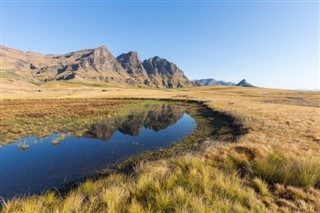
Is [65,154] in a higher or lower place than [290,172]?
lower

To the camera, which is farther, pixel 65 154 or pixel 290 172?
pixel 65 154

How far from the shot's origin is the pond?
927 centimetres

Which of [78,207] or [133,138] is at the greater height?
[78,207]

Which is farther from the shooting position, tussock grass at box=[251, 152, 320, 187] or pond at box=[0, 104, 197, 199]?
pond at box=[0, 104, 197, 199]

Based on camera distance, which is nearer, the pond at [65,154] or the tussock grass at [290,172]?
the tussock grass at [290,172]

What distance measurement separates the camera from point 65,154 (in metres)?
13.2

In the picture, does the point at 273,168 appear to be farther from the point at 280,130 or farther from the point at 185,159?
the point at 280,130

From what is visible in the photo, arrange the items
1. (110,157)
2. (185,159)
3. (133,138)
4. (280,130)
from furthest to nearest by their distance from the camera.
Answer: (133,138) < (280,130) < (110,157) < (185,159)

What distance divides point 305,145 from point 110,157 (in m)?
12.9

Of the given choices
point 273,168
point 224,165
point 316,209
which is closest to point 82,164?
point 224,165

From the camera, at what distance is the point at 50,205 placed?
498cm

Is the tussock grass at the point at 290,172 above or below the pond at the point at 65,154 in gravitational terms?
above

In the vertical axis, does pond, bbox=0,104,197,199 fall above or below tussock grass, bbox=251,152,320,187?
below

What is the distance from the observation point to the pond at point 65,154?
365 inches
